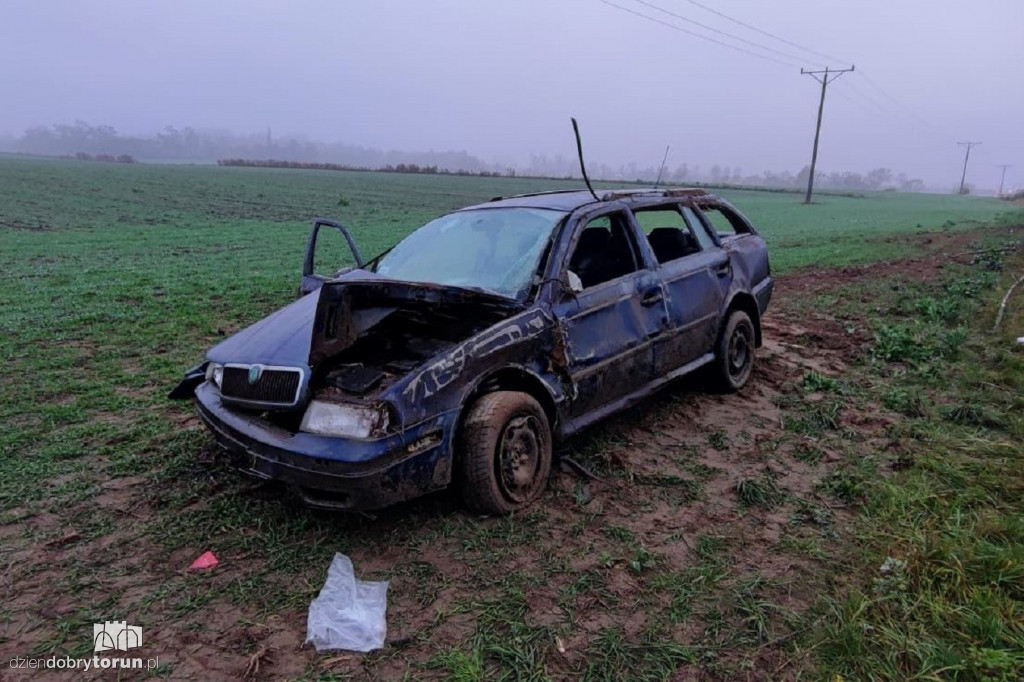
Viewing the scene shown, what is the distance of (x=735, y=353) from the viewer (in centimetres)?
566

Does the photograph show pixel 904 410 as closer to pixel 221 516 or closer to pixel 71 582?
pixel 221 516

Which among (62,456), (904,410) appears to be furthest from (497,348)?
(904,410)

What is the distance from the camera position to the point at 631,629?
8.85 ft

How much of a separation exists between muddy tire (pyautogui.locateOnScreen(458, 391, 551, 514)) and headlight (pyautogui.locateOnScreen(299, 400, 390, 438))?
503 mm

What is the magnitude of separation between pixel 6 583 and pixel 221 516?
923 millimetres

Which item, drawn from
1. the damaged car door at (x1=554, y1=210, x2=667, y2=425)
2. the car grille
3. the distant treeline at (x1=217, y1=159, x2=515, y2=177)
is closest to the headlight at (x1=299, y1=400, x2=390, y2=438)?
the car grille

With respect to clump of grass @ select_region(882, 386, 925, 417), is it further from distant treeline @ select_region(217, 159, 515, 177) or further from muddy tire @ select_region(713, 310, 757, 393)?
distant treeline @ select_region(217, 159, 515, 177)

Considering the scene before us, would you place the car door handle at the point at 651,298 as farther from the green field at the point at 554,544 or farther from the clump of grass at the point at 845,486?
the clump of grass at the point at 845,486

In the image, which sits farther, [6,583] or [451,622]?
[6,583]

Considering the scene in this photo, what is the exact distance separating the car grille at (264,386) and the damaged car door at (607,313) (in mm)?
1520

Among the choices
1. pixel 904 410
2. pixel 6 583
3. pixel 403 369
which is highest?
pixel 403 369

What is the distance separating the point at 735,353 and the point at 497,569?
3.37 metres

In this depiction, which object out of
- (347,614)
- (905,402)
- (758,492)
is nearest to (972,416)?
(905,402)

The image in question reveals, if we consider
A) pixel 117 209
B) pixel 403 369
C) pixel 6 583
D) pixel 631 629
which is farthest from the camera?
pixel 117 209
